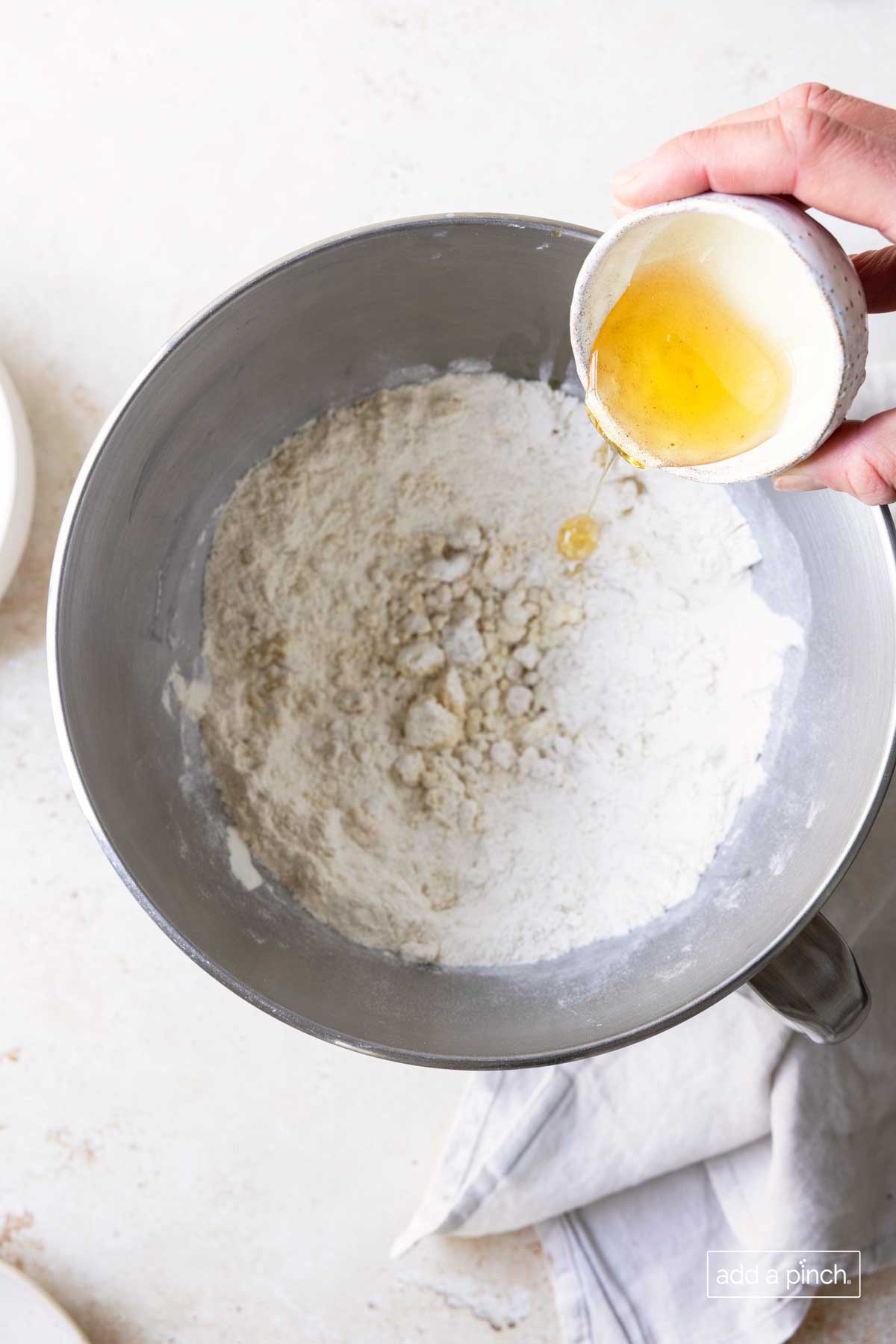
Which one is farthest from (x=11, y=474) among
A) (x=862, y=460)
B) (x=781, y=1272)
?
(x=781, y=1272)

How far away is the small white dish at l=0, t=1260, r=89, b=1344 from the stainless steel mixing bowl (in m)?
0.47

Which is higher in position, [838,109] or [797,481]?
[838,109]

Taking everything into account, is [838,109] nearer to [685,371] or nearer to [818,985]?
[685,371]

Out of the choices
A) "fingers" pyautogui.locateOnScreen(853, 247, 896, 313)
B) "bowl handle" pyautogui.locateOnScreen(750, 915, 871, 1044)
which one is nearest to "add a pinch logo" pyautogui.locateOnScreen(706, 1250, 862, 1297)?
"bowl handle" pyautogui.locateOnScreen(750, 915, 871, 1044)

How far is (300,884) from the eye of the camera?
0.97m

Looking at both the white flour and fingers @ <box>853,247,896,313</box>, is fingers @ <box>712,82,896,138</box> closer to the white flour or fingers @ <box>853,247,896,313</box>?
fingers @ <box>853,247,896,313</box>

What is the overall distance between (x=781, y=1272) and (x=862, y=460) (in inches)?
32.9

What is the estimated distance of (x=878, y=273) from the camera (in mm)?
783

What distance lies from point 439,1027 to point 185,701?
0.40 m

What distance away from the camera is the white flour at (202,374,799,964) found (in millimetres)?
983

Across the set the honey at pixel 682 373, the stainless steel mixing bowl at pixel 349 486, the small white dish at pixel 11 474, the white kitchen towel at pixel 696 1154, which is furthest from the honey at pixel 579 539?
the small white dish at pixel 11 474

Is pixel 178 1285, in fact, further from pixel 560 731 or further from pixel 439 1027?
pixel 560 731

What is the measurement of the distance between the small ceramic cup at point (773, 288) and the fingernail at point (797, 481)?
0.05 meters

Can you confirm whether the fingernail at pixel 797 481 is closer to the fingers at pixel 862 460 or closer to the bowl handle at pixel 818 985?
the fingers at pixel 862 460
